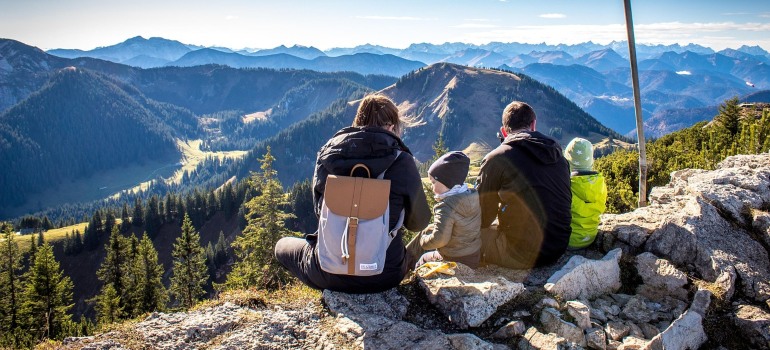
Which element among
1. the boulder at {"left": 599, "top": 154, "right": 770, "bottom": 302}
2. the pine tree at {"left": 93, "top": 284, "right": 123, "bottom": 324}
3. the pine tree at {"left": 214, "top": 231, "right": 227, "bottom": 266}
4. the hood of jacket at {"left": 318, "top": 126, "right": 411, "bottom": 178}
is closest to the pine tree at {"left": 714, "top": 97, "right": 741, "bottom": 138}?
the boulder at {"left": 599, "top": 154, "right": 770, "bottom": 302}

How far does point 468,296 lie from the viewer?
251 inches

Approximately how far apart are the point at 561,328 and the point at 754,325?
298cm

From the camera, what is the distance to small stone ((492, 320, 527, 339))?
5.81 m

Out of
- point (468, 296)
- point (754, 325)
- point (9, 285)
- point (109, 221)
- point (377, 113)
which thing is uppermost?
point (377, 113)

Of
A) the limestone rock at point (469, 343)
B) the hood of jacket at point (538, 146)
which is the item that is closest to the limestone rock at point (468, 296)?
the limestone rock at point (469, 343)

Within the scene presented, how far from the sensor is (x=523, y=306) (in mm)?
6488

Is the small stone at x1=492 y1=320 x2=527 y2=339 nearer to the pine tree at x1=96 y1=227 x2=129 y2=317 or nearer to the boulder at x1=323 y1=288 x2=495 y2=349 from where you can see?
the boulder at x1=323 y1=288 x2=495 y2=349

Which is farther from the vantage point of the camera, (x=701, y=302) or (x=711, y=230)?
(x=711, y=230)

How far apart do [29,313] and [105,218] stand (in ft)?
360

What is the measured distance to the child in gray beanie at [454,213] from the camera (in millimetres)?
7207

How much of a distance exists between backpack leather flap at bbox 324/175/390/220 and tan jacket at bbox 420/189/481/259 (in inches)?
75.1

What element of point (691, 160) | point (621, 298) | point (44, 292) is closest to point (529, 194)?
point (621, 298)

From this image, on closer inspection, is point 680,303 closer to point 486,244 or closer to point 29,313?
point 486,244

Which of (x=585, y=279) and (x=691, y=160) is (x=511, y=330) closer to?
(x=585, y=279)
